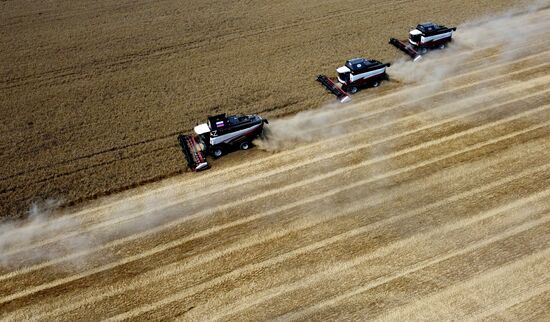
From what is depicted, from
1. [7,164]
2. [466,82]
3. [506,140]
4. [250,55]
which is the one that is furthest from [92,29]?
[506,140]

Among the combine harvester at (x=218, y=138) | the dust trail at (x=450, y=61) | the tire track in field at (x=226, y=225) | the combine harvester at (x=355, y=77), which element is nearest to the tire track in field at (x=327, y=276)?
the tire track in field at (x=226, y=225)

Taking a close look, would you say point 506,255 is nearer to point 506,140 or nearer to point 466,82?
point 506,140

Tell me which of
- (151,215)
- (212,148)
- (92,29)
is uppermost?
(92,29)

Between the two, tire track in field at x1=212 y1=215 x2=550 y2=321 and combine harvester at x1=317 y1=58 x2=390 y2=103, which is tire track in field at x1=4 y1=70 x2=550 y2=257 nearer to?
combine harvester at x1=317 y1=58 x2=390 y2=103

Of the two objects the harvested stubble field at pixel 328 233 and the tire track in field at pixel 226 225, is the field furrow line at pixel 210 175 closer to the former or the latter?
the harvested stubble field at pixel 328 233

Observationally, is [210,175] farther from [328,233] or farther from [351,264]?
[351,264]

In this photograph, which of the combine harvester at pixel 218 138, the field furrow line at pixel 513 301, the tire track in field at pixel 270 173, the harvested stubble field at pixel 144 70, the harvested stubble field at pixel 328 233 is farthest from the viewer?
the harvested stubble field at pixel 144 70
